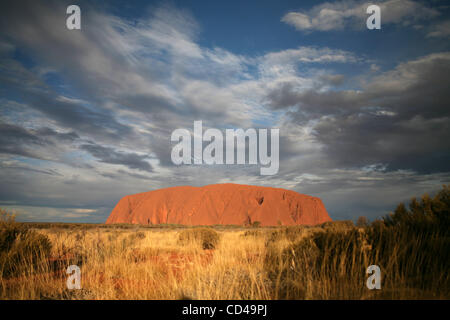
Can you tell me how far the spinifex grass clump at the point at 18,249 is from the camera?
5.86 metres

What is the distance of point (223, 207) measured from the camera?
79.5m

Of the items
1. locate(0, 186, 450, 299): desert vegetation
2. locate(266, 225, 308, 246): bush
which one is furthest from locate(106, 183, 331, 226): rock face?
locate(0, 186, 450, 299): desert vegetation

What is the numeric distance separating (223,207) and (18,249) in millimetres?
74489

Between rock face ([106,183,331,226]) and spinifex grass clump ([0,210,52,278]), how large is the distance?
6780 cm

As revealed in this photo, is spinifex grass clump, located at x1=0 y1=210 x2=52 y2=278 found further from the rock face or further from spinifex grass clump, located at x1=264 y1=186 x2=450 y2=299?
the rock face

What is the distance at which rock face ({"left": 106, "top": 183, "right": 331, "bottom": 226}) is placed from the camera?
250ft

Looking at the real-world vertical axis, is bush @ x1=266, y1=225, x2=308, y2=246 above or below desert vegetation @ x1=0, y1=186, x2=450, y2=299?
below

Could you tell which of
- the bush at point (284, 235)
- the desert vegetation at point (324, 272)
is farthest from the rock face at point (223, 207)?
the desert vegetation at point (324, 272)

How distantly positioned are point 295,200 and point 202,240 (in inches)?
3309

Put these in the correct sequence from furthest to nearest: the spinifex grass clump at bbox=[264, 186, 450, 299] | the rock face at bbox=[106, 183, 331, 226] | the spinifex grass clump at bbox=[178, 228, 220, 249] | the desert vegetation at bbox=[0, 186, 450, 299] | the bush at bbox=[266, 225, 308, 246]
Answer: the rock face at bbox=[106, 183, 331, 226], the spinifex grass clump at bbox=[178, 228, 220, 249], the bush at bbox=[266, 225, 308, 246], the desert vegetation at bbox=[0, 186, 450, 299], the spinifex grass clump at bbox=[264, 186, 450, 299]

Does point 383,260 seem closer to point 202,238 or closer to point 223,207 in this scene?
point 202,238

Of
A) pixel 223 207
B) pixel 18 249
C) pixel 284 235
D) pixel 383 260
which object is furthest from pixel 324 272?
pixel 223 207

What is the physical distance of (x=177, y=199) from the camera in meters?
89.4
